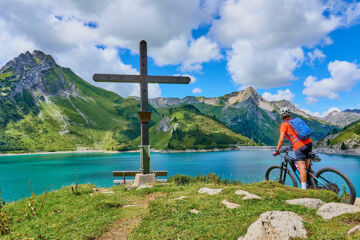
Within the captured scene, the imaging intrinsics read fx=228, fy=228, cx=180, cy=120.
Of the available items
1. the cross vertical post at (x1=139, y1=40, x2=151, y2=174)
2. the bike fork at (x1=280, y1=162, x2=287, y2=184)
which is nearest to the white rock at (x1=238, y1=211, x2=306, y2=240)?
the bike fork at (x1=280, y1=162, x2=287, y2=184)

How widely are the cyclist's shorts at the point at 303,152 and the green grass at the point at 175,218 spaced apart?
141 centimetres

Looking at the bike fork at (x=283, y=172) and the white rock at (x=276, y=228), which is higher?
the bike fork at (x=283, y=172)

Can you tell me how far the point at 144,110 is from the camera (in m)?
14.3

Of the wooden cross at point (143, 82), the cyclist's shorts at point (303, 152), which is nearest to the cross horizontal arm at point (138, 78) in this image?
the wooden cross at point (143, 82)

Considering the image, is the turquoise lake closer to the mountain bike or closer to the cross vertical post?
the cross vertical post

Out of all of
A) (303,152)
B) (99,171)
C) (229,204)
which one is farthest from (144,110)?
(99,171)

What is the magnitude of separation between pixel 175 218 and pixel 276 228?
8.85 ft

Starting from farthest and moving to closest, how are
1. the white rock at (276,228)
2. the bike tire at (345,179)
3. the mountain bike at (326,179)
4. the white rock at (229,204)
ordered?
the mountain bike at (326,179) → the bike tire at (345,179) → the white rock at (229,204) → the white rock at (276,228)

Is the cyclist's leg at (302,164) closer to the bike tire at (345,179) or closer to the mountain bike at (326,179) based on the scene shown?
the mountain bike at (326,179)

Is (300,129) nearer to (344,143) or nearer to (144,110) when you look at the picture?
(144,110)

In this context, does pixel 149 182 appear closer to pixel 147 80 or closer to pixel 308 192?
pixel 147 80

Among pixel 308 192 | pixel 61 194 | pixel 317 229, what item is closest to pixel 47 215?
pixel 61 194

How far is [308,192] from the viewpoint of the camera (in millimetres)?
7750

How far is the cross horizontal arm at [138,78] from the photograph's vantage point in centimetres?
1392
